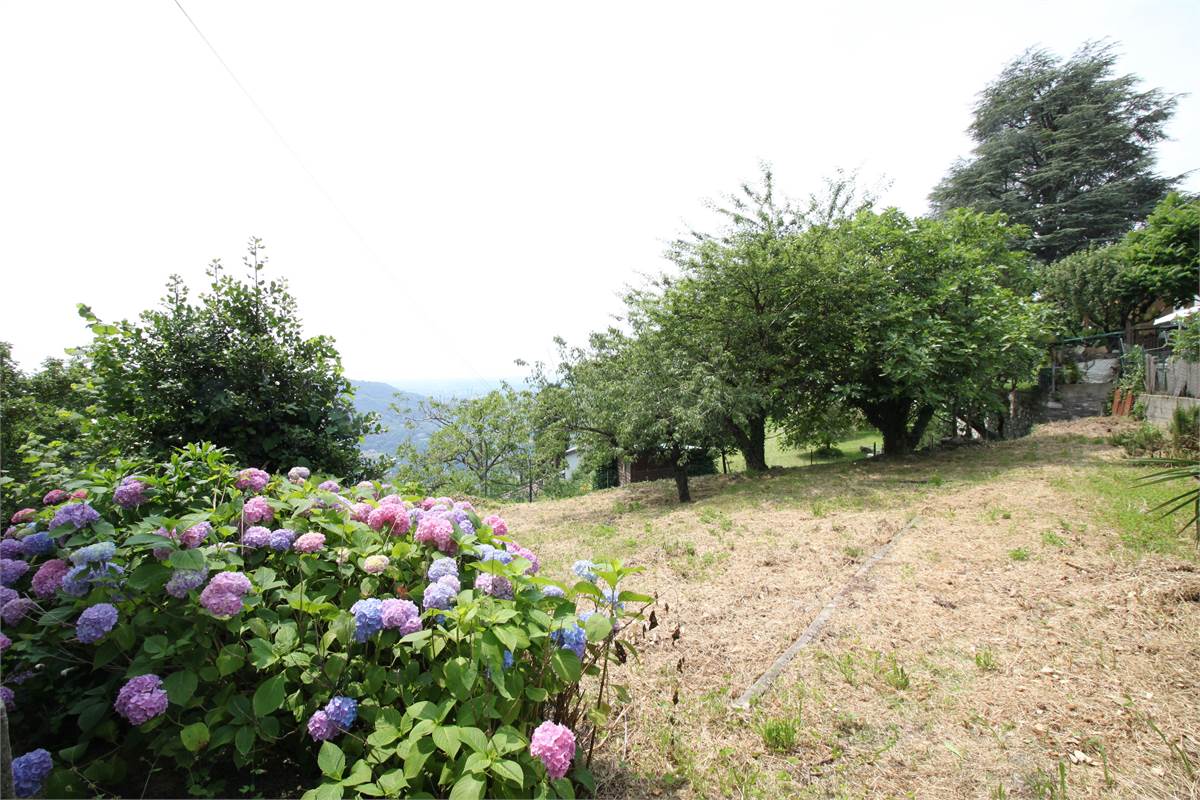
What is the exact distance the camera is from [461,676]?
1323 mm

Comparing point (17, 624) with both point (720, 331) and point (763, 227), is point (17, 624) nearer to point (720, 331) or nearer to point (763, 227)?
point (720, 331)

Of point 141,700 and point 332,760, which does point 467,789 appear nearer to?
point 332,760

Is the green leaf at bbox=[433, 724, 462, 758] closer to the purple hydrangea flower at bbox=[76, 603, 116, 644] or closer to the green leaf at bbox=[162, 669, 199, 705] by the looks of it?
the green leaf at bbox=[162, 669, 199, 705]

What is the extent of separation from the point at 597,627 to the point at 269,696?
2.73 ft

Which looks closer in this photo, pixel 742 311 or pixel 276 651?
pixel 276 651

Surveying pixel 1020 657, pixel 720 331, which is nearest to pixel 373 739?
pixel 1020 657

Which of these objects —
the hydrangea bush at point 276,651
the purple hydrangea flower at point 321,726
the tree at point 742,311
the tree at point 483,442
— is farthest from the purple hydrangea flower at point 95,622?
the tree at point 483,442

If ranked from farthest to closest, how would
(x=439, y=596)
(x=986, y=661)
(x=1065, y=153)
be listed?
(x=1065, y=153), (x=986, y=661), (x=439, y=596)

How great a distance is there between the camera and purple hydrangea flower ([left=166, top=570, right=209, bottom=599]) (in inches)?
50.9

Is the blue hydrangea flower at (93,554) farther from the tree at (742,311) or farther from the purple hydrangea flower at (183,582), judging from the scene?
the tree at (742,311)

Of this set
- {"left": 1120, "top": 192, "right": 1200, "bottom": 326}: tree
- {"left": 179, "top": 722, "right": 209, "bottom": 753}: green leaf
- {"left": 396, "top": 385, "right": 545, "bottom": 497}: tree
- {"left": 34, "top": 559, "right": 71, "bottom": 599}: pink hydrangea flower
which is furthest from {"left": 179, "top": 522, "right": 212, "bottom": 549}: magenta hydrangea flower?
{"left": 1120, "top": 192, "right": 1200, "bottom": 326}: tree

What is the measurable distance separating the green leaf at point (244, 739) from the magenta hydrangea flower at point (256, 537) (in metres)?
0.47

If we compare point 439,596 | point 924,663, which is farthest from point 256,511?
point 924,663

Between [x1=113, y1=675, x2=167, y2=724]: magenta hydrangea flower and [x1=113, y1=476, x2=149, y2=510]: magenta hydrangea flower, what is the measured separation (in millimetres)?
533
